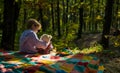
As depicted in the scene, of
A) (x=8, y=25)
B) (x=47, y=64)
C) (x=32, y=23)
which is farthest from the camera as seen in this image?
(x=8, y=25)

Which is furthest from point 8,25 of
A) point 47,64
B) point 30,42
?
point 47,64

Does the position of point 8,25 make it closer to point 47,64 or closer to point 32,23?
point 32,23

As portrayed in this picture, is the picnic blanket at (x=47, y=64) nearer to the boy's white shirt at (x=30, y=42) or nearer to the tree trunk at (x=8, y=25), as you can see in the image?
the boy's white shirt at (x=30, y=42)

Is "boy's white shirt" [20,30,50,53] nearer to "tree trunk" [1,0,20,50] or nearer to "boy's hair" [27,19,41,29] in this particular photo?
"boy's hair" [27,19,41,29]

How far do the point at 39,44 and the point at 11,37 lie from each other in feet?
19.7

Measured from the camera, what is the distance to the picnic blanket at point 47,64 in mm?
5820

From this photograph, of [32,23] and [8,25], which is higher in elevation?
[32,23]

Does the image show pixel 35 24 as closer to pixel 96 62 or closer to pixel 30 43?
pixel 30 43

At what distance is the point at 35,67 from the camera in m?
5.94

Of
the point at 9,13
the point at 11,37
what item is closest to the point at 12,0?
the point at 9,13

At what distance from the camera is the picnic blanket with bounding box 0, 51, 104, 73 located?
19.1ft

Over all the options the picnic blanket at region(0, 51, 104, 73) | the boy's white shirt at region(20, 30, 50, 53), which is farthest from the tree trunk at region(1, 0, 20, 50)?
the picnic blanket at region(0, 51, 104, 73)

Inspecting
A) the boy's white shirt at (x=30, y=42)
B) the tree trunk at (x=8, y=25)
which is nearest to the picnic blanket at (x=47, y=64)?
the boy's white shirt at (x=30, y=42)

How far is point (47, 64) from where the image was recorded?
252 inches
